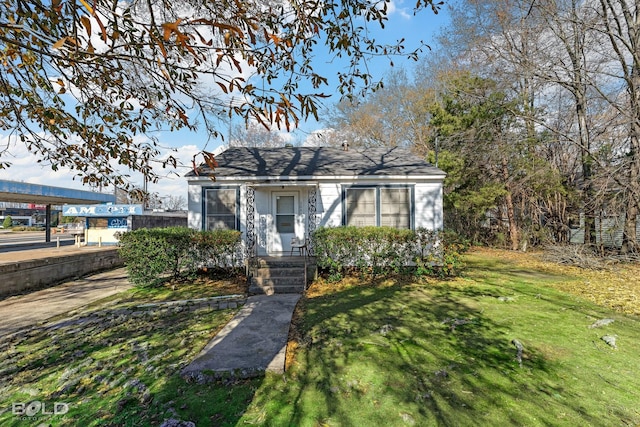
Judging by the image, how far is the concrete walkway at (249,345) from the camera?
3.54 metres

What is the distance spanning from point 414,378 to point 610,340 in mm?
3194

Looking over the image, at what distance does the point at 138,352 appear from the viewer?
4.25 meters

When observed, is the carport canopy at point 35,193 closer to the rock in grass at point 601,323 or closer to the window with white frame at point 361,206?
the window with white frame at point 361,206

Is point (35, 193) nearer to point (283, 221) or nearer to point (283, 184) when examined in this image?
point (283, 221)

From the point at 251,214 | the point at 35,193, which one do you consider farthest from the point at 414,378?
the point at 35,193

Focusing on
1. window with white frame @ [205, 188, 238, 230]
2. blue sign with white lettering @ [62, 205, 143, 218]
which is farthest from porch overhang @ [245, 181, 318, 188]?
blue sign with white lettering @ [62, 205, 143, 218]

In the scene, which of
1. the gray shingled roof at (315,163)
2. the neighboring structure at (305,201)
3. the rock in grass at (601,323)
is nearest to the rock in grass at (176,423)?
the rock in grass at (601,323)

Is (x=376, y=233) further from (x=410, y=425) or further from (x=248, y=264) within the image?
(x=410, y=425)

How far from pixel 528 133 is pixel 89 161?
50.4 ft

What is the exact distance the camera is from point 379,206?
9.85 m

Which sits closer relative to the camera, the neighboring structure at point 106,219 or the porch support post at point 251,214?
the porch support post at point 251,214

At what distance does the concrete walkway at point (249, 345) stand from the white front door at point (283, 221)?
380 centimetres

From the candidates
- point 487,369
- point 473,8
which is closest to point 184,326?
point 487,369

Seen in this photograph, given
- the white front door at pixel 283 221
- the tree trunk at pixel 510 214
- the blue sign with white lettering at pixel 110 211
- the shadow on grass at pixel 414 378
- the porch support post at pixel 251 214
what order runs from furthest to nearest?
1. the blue sign with white lettering at pixel 110 211
2. the tree trunk at pixel 510 214
3. the white front door at pixel 283 221
4. the porch support post at pixel 251 214
5. the shadow on grass at pixel 414 378
